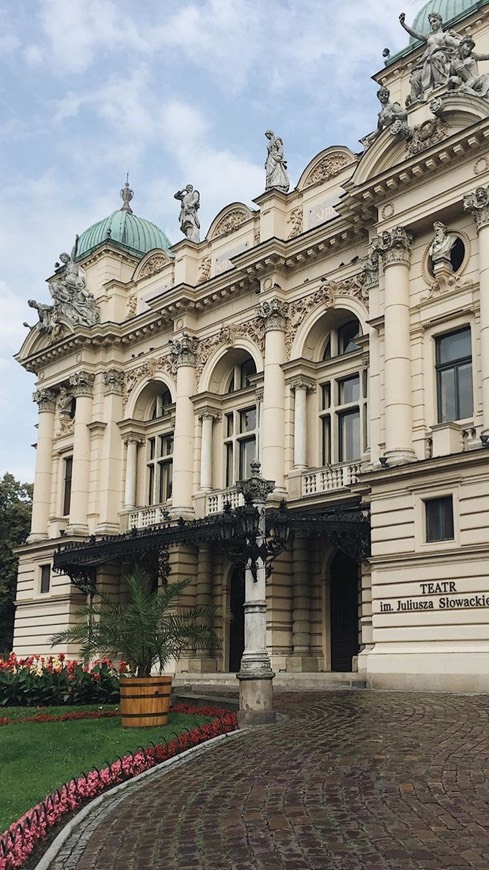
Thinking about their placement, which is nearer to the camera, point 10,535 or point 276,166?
point 276,166

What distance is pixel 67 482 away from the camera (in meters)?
40.3

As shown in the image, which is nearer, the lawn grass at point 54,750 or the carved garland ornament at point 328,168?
the lawn grass at point 54,750

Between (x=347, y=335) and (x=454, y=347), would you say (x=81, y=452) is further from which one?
(x=454, y=347)

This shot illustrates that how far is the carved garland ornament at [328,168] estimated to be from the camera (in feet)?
101

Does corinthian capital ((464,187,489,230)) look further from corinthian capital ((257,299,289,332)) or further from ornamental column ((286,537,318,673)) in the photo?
ornamental column ((286,537,318,673))

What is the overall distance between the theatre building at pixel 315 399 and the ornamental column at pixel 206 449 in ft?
0.27

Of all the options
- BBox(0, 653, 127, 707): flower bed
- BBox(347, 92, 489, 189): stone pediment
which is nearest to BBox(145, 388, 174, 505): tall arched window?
BBox(347, 92, 489, 189): stone pediment

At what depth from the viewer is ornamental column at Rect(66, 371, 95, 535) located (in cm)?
3769

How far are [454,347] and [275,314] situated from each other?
8.22 m

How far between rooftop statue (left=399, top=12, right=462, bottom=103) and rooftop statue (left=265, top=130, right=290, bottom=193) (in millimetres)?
7203

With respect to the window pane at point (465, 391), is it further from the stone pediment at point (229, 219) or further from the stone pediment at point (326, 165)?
the stone pediment at point (229, 219)

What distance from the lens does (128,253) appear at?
137 feet

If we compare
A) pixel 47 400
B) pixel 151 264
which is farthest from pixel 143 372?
pixel 47 400

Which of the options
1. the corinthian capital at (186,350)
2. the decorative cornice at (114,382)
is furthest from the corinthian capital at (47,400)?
the corinthian capital at (186,350)
